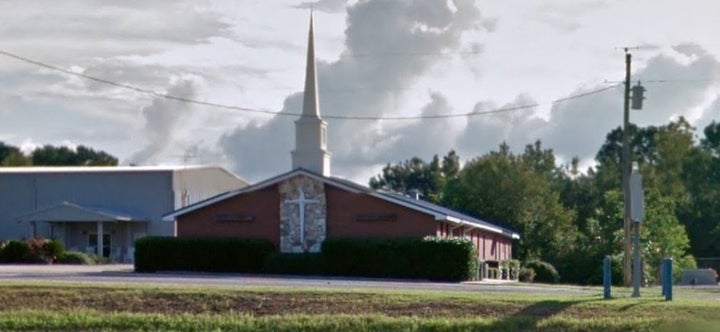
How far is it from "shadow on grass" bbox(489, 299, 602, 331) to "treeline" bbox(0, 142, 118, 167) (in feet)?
295

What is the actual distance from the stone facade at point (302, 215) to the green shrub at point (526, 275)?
1015 centimetres

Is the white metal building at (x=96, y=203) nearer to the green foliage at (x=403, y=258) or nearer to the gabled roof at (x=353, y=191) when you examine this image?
the gabled roof at (x=353, y=191)

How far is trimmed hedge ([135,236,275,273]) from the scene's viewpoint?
158 ft

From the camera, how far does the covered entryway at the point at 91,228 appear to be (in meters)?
71.1

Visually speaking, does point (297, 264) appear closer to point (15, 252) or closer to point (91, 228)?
point (15, 252)

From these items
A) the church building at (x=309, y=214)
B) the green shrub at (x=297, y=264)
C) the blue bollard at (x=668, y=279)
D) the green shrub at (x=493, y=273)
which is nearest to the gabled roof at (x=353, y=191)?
the church building at (x=309, y=214)

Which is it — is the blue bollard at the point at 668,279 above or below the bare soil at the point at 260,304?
above

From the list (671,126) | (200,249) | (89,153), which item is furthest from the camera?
(89,153)

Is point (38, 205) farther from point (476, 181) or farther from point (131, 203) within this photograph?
point (476, 181)

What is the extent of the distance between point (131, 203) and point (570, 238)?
2344 centimetres

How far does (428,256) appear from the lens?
45375 millimetres

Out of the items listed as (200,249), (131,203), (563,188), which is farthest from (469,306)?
(563,188)

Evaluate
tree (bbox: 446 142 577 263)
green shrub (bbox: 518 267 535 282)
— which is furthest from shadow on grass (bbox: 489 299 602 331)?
tree (bbox: 446 142 577 263)

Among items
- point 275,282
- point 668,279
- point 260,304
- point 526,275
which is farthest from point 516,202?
point 260,304
